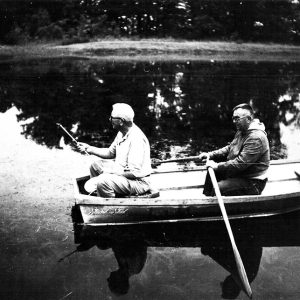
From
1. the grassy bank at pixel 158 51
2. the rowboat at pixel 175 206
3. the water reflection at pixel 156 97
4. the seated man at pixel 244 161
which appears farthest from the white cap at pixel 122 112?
the grassy bank at pixel 158 51

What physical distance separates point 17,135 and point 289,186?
23.2ft

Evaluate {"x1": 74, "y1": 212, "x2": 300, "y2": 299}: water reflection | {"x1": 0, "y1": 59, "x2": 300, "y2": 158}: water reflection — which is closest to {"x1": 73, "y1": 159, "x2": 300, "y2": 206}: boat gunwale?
{"x1": 74, "y1": 212, "x2": 300, "y2": 299}: water reflection

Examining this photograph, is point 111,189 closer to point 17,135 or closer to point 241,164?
point 241,164

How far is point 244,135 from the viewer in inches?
245

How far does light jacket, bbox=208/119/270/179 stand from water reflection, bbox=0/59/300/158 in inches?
145

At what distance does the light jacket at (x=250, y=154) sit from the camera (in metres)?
6.09

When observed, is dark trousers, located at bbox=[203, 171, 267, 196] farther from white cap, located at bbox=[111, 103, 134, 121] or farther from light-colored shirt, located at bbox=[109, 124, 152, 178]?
white cap, located at bbox=[111, 103, 134, 121]

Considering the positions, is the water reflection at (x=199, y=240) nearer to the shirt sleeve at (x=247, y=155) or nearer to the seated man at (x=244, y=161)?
the seated man at (x=244, y=161)

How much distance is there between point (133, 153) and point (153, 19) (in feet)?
102

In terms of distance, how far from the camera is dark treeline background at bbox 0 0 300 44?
32.2 meters

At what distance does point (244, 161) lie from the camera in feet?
20.1

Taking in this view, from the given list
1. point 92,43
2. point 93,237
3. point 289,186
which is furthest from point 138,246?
point 92,43

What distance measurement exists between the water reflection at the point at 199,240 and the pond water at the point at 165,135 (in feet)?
0.05

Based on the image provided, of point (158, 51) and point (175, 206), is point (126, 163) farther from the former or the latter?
point (158, 51)
